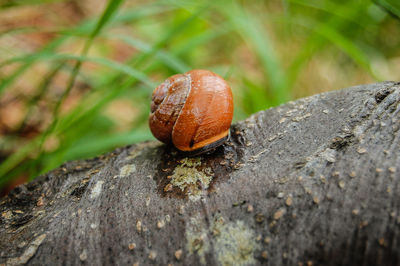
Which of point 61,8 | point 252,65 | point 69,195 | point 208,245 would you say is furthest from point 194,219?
point 61,8

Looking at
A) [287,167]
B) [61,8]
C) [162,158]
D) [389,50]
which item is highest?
[389,50]

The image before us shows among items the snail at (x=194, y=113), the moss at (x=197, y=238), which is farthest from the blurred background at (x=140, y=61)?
the moss at (x=197, y=238)

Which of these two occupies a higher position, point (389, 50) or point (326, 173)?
point (389, 50)

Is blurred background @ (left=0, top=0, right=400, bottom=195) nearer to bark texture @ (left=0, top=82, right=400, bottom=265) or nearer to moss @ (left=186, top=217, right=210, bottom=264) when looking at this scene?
bark texture @ (left=0, top=82, right=400, bottom=265)

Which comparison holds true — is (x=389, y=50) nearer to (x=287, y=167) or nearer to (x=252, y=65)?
(x=252, y=65)

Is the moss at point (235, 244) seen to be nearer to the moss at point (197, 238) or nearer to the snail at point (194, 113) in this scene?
the moss at point (197, 238)
